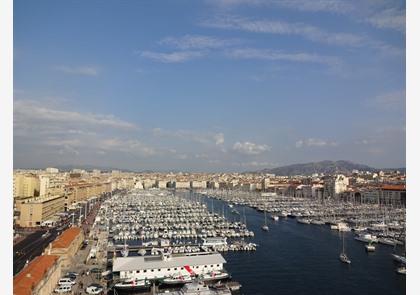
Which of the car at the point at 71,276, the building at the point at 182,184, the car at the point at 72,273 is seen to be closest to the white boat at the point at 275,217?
the car at the point at 72,273

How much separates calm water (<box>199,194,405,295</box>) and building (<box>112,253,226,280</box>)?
0.43 m

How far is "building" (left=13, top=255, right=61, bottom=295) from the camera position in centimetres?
323

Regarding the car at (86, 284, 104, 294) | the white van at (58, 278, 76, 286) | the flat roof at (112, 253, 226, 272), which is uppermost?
the flat roof at (112, 253, 226, 272)

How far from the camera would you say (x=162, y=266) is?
482 cm

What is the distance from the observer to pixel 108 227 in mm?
9016

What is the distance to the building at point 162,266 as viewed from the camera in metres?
4.71

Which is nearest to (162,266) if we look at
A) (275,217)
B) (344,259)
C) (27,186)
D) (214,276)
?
(214,276)

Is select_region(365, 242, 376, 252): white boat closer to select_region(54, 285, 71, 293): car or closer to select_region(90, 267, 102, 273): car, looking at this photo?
select_region(90, 267, 102, 273): car

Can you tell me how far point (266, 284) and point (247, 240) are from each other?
3240 millimetres

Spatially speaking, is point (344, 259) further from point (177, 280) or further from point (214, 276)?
point (177, 280)

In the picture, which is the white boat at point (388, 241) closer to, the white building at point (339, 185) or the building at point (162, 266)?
the building at point (162, 266)

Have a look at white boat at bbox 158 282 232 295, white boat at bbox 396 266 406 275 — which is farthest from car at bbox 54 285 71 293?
white boat at bbox 396 266 406 275

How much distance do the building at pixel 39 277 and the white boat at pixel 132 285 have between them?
2.39 ft
